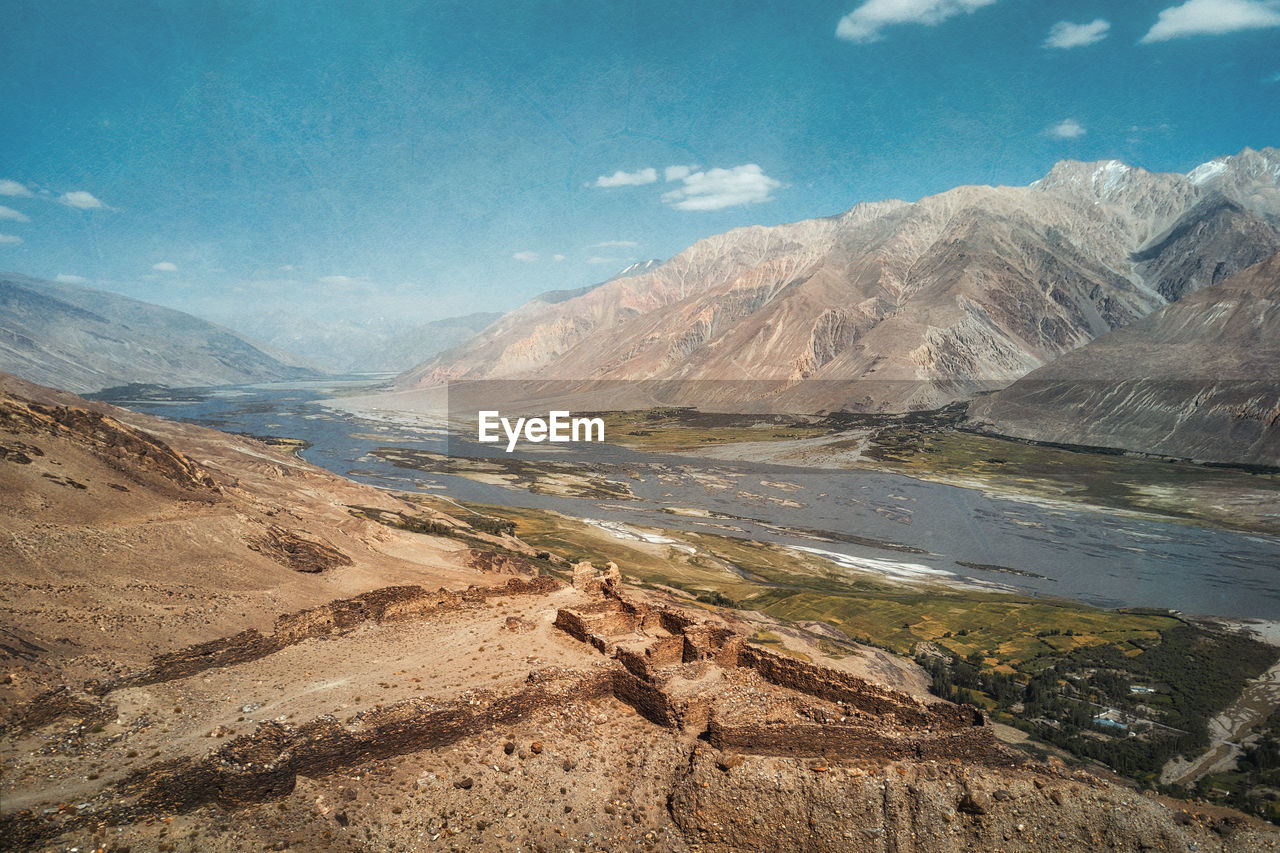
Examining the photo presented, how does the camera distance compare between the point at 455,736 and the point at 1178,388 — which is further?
the point at 1178,388

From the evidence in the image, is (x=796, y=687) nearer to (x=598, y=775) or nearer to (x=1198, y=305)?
(x=598, y=775)

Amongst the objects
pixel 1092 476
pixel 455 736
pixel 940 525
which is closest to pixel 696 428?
pixel 1092 476

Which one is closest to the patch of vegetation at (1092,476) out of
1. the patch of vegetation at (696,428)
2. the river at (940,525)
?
the river at (940,525)

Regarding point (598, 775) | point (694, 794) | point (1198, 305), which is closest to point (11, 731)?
point (598, 775)

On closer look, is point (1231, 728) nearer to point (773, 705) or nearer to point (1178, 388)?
point (773, 705)

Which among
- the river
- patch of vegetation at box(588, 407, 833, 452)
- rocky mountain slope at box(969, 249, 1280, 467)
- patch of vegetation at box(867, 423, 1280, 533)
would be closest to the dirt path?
the river

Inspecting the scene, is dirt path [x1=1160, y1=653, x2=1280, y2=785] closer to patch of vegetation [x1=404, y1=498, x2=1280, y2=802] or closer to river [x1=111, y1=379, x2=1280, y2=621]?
patch of vegetation [x1=404, y1=498, x2=1280, y2=802]
